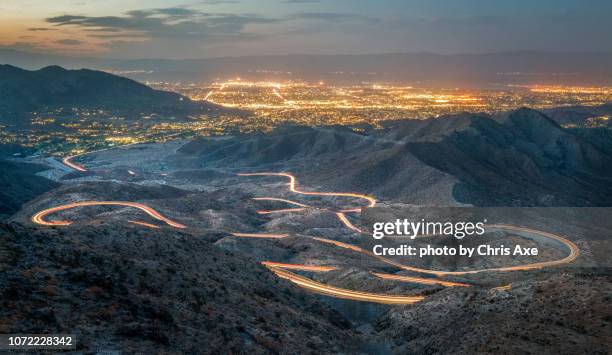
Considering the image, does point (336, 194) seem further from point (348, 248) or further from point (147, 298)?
point (147, 298)

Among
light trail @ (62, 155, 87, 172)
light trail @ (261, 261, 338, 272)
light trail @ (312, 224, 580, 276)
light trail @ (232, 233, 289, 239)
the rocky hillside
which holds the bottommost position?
light trail @ (312, 224, 580, 276)

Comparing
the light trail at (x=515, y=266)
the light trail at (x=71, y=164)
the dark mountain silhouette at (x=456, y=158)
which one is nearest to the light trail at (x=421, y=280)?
the light trail at (x=515, y=266)

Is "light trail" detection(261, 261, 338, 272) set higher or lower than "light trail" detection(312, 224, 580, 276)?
higher

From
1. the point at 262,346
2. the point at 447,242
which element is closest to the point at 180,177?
the point at 447,242

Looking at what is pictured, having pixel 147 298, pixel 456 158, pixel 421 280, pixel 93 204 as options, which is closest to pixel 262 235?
pixel 421 280

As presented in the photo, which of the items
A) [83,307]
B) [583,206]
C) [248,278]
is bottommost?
[583,206]

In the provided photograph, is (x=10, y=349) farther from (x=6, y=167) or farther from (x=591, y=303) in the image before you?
(x=6, y=167)

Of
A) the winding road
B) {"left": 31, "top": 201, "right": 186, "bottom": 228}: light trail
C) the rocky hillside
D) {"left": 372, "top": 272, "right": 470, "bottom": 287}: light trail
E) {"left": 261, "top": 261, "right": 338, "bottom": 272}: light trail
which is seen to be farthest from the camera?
{"left": 31, "top": 201, "right": 186, "bottom": 228}: light trail

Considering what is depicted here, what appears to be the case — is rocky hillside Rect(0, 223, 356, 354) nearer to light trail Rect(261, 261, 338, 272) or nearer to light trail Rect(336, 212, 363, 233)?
light trail Rect(261, 261, 338, 272)
